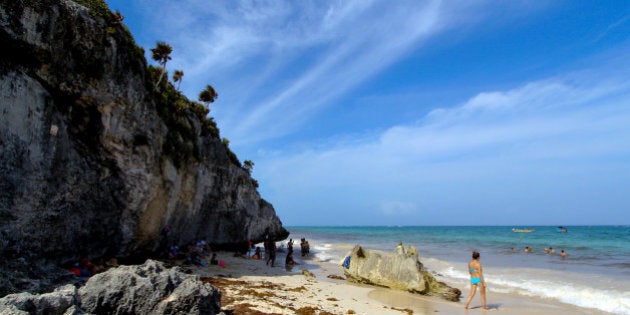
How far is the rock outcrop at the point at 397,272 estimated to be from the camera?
45.0 feet

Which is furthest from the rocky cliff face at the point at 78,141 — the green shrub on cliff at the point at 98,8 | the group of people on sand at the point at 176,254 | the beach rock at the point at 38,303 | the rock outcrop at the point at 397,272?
the rock outcrop at the point at 397,272

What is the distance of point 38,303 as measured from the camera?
489 cm

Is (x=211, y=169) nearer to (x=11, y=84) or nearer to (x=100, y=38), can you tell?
(x=100, y=38)

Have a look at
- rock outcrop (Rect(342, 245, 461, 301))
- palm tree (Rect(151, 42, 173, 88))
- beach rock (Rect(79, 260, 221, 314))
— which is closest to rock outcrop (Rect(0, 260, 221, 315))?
beach rock (Rect(79, 260, 221, 314))

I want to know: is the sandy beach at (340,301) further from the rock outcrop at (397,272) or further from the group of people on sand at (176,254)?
the group of people on sand at (176,254)

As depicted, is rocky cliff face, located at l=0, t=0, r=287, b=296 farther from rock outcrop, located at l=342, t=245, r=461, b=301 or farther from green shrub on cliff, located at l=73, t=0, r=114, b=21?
rock outcrop, located at l=342, t=245, r=461, b=301

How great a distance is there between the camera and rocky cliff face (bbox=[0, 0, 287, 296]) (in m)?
9.83

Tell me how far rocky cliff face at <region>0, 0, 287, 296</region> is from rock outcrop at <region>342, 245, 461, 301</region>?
935 centimetres

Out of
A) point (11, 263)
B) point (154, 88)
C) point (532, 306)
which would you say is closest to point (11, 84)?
point (11, 263)

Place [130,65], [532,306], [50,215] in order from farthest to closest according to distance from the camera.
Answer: [130,65]
[532,306]
[50,215]

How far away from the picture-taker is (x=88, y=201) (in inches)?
489

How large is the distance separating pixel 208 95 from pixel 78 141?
20176mm

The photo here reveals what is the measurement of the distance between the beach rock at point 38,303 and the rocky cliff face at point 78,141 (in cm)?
582

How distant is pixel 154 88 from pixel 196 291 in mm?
12045
